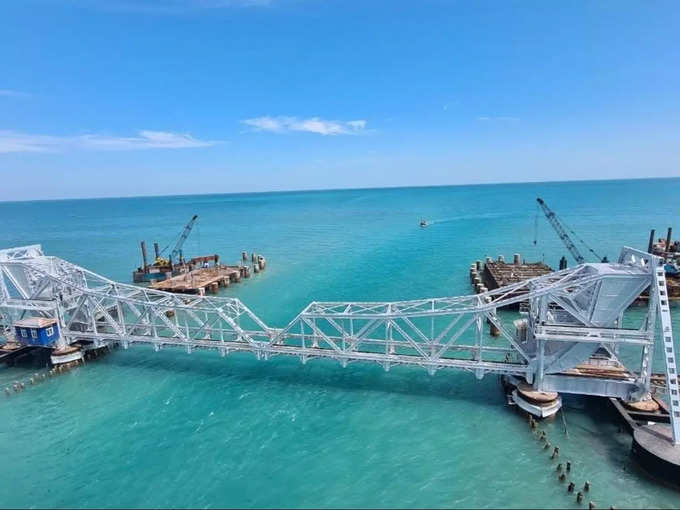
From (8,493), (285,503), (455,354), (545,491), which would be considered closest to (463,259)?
(455,354)

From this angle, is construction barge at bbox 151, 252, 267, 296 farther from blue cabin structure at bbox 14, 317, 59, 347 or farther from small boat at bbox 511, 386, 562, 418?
small boat at bbox 511, 386, 562, 418

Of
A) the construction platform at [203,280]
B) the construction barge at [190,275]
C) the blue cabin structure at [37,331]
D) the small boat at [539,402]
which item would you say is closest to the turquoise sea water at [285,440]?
the small boat at [539,402]

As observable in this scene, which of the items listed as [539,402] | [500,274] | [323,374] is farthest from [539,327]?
[500,274]

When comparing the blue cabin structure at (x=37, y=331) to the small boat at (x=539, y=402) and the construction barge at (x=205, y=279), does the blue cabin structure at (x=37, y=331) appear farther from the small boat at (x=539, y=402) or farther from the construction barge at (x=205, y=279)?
the small boat at (x=539, y=402)

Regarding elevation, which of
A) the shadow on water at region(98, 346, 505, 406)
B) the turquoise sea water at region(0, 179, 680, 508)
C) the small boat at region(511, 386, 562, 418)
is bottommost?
the turquoise sea water at region(0, 179, 680, 508)

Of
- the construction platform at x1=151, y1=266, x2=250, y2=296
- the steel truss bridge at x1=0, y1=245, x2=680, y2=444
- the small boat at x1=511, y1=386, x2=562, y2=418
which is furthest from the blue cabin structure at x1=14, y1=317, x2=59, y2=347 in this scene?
the small boat at x1=511, y1=386, x2=562, y2=418
